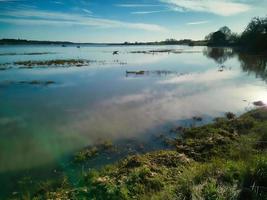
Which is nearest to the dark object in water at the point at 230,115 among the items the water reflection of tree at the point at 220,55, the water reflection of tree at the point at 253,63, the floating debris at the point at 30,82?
the water reflection of tree at the point at 253,63

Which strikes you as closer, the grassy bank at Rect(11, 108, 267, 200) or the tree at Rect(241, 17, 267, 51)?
the grassy bank at Rect(11, 108, 267, 200)

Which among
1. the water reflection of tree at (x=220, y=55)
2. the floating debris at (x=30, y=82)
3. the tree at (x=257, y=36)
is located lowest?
the floating debris at (x=30, y=82)

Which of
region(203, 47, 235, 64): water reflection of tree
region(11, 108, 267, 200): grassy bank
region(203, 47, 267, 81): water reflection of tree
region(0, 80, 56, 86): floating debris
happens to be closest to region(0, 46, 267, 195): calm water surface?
region(0, 80, 56, 86): floating debris

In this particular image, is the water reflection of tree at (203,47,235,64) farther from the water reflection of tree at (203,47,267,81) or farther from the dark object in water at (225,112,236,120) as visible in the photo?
→ the dark object in water at (225,112,236,120)

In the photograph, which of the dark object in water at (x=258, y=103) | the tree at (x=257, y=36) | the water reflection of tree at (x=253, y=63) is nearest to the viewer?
the dark object in water at (x=258, y=103)

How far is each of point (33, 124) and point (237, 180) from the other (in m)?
11.0

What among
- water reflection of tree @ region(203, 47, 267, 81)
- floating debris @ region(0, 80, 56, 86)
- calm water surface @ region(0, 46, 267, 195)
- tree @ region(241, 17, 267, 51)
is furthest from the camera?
tree @ region(241, 17, 267, 51)

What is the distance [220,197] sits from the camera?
4664 millimetres

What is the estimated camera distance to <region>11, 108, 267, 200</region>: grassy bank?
5.20m

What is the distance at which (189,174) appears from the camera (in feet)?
20.0

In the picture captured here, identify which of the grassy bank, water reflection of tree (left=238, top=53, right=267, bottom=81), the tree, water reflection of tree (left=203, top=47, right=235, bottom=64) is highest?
the tree

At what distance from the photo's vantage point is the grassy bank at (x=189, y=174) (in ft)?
17.0

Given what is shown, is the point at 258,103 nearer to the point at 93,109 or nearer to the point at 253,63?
the point at 93,109

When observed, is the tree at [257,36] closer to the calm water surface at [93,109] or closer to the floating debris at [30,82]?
the calm water surface at [93,109]
